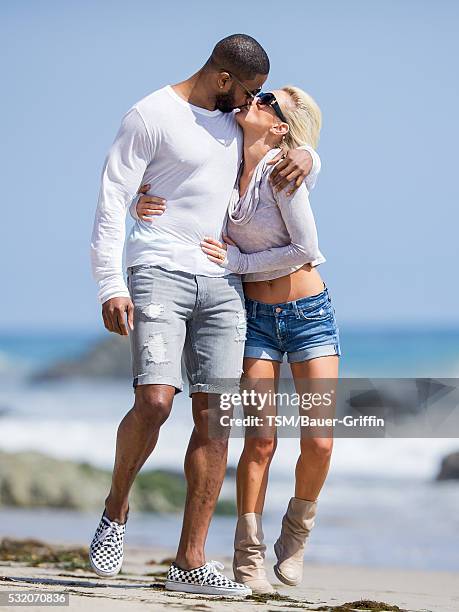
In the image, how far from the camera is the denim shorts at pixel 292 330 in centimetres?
460

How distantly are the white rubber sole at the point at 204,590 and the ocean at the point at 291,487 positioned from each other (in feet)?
9.42

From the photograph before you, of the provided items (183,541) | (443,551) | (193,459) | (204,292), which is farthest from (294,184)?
(443,551)

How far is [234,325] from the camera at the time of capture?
4461 millimetres

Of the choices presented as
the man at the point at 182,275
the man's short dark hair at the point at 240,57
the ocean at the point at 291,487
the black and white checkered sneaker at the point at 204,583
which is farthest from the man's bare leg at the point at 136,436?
the ocean at the point at 291,487

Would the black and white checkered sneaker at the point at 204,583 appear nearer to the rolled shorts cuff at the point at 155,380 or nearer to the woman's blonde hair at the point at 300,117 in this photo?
the rolled shorts cuff at the point at 155,380

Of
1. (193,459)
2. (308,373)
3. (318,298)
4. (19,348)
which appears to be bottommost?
(193,459)

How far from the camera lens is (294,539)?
471 centimetres

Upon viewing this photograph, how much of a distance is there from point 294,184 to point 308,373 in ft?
2.56

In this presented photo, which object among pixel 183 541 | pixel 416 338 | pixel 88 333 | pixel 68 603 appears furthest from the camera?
pixel 88 333

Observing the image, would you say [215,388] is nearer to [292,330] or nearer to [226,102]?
[292,330]

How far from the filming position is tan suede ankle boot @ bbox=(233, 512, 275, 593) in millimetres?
4586

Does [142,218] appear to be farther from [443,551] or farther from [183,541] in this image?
[443,551]

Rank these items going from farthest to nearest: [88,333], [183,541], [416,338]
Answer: [88,333] < [416,338] < [183,541]

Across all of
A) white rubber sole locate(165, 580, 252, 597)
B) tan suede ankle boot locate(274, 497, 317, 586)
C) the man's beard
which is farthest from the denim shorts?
white rubber sole locate(165, 580, 252, 597)
